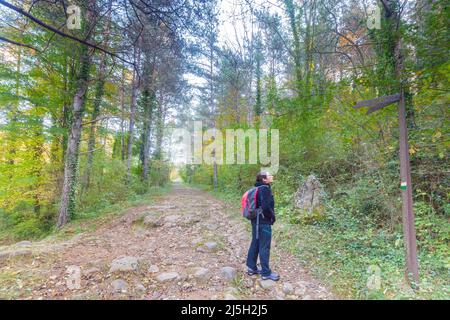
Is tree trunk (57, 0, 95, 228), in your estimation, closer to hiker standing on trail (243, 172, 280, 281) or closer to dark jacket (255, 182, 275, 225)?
hiker standing on trail (243, 172, 280, 281)

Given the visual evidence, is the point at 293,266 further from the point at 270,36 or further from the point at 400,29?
the point at 270,36

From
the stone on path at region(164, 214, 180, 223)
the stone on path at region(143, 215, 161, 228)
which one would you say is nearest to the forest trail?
the stone on path at region(143, 215, 161, 228)

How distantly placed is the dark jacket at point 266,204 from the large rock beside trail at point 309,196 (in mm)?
2699

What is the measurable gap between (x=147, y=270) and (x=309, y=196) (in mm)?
4401

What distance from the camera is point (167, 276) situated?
3.39m

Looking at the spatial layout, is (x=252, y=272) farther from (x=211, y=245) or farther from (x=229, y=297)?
(x=211, y=245)

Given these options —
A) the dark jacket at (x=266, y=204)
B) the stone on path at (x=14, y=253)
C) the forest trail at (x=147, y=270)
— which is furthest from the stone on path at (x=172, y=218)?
the dark jacket at (x=266, y=204)

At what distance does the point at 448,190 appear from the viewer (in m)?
4.31

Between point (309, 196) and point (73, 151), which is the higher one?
point (73, 151)

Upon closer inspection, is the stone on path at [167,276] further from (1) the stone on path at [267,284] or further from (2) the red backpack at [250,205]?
(2) the red backpack at [250,205]

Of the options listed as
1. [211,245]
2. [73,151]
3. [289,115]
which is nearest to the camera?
[211,245]

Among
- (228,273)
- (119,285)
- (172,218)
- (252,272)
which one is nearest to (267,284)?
(252,272)

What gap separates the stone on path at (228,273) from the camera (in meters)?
3.44
